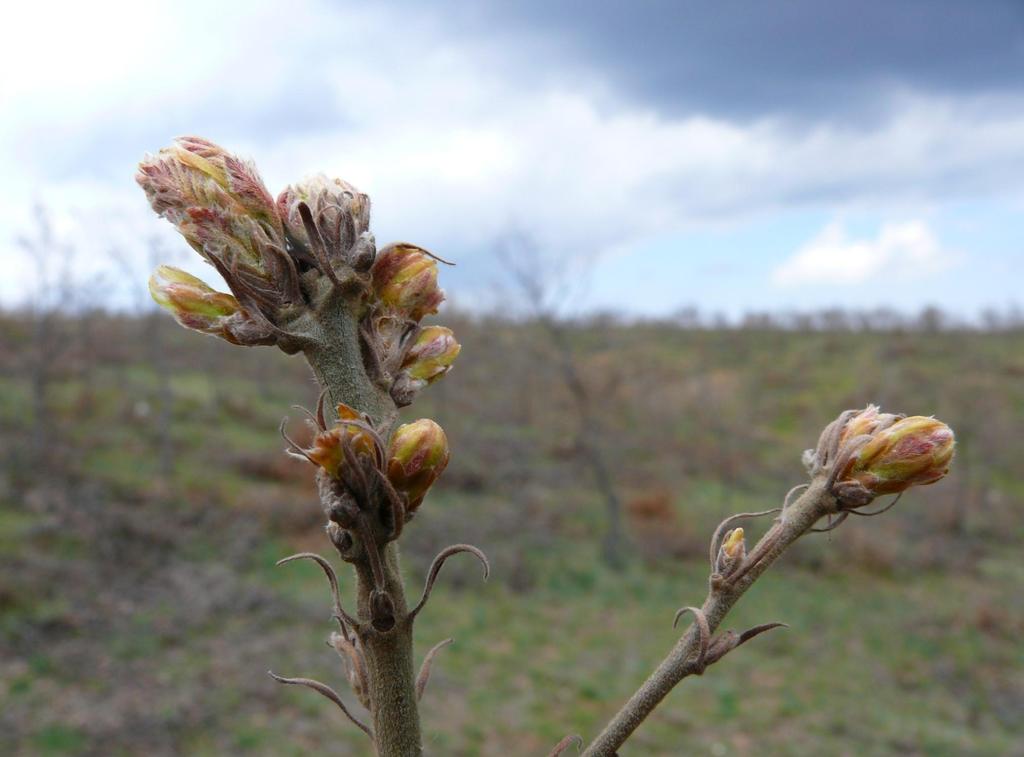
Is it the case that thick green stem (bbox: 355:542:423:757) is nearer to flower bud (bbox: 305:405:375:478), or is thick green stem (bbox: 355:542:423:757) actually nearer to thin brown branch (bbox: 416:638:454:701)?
thin brown branch (bbox: 416:638:454:701)

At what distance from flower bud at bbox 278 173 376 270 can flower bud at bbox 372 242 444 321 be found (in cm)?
8

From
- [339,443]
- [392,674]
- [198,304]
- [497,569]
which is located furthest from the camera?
[497,569]

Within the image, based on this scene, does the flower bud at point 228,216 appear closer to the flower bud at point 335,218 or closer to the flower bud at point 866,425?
the flower bud at point 335,218

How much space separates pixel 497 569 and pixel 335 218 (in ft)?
55.8

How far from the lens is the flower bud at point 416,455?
1224 mm

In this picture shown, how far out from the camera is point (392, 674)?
1.27 meters

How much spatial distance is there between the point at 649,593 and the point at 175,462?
38.7 feet

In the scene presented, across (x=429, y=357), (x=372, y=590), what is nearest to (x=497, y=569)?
(x=429, y=357)

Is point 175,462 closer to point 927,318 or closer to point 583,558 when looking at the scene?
point 583,558

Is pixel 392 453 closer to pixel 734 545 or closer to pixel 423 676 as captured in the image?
pixel 423 676

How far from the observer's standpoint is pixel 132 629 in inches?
500

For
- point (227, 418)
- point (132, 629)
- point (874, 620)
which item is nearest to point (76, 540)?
point (132, 629)

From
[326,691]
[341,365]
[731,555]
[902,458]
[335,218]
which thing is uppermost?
[335,218]

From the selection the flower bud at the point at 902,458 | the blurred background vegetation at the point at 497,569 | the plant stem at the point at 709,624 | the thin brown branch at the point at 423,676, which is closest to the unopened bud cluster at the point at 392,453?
the thin brown branch at the point at 423,676
